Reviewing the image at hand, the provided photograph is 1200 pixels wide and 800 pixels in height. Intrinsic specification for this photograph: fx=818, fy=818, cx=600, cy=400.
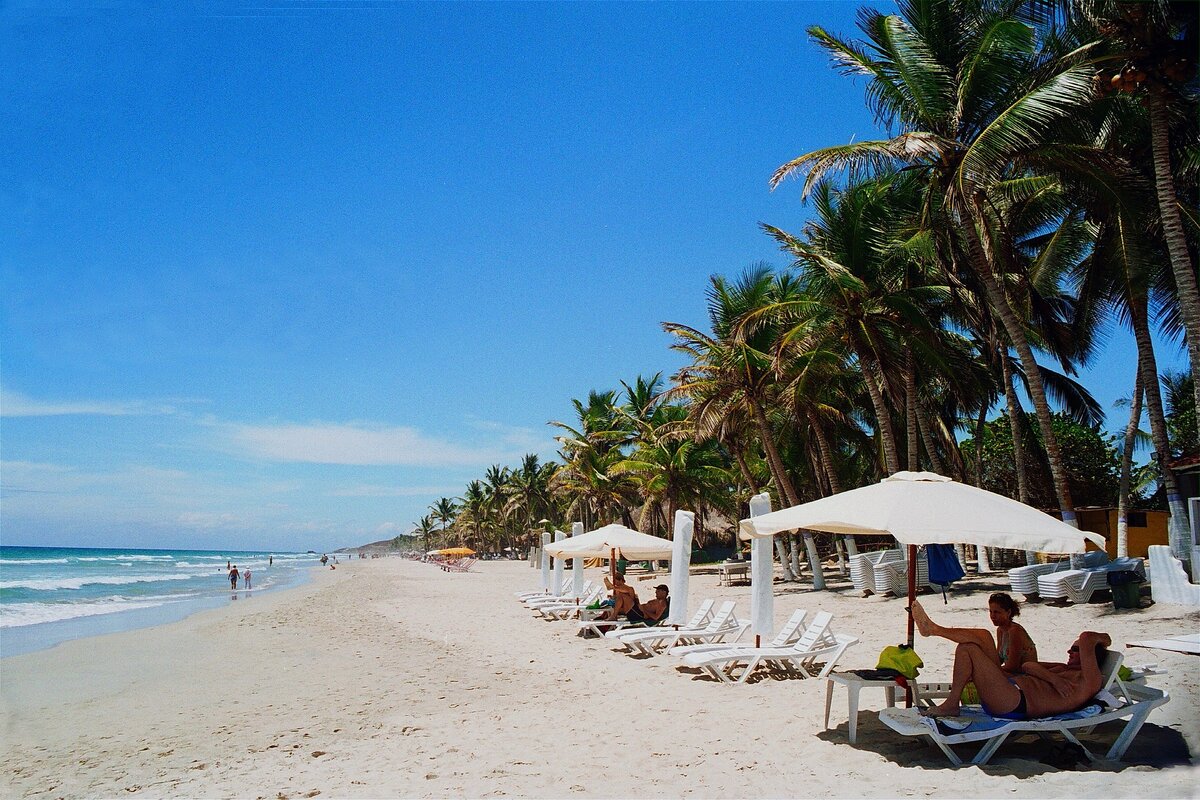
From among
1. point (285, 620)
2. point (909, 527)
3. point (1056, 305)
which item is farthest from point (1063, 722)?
point (1056, 305)

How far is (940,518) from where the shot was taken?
18.0 feet

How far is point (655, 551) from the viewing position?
14.0 m

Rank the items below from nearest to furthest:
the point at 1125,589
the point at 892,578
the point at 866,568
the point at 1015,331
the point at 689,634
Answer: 1. the point at 689,634
2. the point at 1125,589
3. the point at 1015,331
4. the point at 892,578
5. the point at 866,568

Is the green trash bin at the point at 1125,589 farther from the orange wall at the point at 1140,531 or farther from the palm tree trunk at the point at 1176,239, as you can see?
the orange wall at the point at 1140,531

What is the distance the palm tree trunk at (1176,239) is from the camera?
933cm

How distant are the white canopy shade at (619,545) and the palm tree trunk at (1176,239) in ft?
25.5

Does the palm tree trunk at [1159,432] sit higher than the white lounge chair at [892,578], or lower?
higher

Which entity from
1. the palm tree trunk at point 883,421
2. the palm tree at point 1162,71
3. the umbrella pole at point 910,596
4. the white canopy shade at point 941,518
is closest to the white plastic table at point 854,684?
the umbrella pole at point 910,596

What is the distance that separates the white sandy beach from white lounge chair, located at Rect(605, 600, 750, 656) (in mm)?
312

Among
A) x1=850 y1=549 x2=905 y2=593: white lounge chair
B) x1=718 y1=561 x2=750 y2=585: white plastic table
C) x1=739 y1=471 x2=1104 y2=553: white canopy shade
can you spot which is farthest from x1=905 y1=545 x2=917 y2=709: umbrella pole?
x1=718 y1=561 x2=750 y2=585: white plastic table

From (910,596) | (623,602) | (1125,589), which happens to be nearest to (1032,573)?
(1125,589)

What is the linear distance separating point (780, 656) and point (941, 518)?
3.59m

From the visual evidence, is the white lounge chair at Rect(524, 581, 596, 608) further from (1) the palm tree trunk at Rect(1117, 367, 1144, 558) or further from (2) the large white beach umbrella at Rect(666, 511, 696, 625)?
(1) the palm tree trunk at Rect(1117, 367, 1144, 558)

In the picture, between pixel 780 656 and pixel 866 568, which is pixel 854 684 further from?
pixel 866 568
